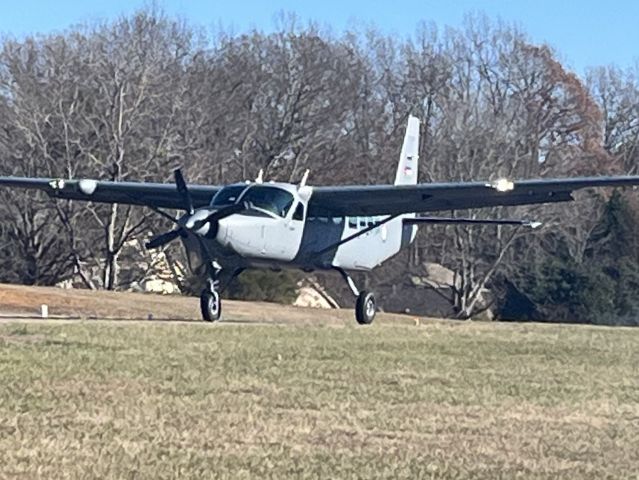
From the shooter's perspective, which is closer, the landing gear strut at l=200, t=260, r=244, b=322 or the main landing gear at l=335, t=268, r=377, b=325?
the landing gear strut at l=200, t=260, r=244, b=322

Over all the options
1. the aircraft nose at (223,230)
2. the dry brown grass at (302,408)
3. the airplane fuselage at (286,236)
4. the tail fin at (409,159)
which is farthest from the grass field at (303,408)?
the tail fin at (409,159)

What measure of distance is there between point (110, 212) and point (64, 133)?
120 inches

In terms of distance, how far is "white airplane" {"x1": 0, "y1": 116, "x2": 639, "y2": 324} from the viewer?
23.6 meters

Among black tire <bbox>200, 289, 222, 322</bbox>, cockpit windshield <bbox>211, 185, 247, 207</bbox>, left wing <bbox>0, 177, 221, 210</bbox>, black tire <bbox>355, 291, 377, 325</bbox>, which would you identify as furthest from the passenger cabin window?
black tire <bbox>355, 291, 377, 325</bbox>

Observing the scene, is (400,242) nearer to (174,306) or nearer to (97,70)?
(174,306)

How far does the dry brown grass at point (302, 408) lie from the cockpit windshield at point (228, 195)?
5.31 m

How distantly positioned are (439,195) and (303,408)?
48.7ft

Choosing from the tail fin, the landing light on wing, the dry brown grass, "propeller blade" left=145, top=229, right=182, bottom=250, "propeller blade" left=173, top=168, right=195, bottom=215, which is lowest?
the dry brown grass

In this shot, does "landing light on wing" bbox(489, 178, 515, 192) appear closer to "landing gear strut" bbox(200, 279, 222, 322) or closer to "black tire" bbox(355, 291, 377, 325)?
"black tire" bbox(355, 291, 377, 325)

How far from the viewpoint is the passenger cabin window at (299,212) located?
980 inches

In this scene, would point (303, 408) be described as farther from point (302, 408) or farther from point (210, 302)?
point (210, 302)

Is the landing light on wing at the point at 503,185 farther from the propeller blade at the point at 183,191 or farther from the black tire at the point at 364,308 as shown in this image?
the propeller blade at the point at 183,191

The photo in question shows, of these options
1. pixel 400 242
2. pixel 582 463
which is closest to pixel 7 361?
pixel 582 463

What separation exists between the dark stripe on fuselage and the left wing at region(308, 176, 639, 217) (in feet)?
0.55
